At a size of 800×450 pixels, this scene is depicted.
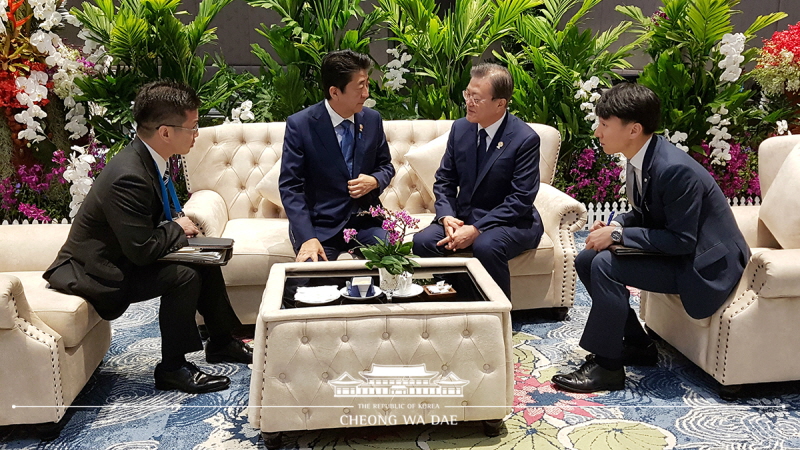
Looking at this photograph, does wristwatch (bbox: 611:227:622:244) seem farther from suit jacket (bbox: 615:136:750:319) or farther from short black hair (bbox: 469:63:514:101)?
short black hair (bbox: 469:63:514:101)

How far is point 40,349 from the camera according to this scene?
262cm

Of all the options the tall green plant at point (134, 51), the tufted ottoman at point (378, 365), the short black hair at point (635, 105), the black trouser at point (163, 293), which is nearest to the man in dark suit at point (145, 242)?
the black trouser at point (163, 293)

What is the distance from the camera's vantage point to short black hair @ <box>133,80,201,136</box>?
2.93 m

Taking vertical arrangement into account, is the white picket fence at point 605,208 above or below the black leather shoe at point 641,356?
above

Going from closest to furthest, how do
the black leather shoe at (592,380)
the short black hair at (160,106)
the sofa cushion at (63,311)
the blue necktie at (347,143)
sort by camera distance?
the sofa cushion at (63,311), the short black hair at (160,106), the black leather shoe at (592,380), the blue necktie at (347,143)

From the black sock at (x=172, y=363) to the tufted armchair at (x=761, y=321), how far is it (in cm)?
224

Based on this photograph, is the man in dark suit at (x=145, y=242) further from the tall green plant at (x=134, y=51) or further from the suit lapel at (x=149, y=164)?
the tall green plant at (x=134, y=51)

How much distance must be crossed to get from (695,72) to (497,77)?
275 centimetres

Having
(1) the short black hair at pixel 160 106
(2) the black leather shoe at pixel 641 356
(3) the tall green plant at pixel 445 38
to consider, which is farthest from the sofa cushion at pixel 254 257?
(3) the tall green plant at pixel 445 38

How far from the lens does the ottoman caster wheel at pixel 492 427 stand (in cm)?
267

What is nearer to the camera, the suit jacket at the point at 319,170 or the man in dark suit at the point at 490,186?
the man in dark suit at the point at 490,186

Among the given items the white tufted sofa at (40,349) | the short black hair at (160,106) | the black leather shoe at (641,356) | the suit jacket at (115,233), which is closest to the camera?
the white tufted sofa at (40,349)

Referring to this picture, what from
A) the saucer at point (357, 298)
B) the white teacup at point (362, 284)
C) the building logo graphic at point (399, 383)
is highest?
the white teacup at point (362, 284)

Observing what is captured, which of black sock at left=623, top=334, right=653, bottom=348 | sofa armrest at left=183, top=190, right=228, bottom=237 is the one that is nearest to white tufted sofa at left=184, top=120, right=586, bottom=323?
sofa armrest at left=183, top=190, right=228, bottom=237
